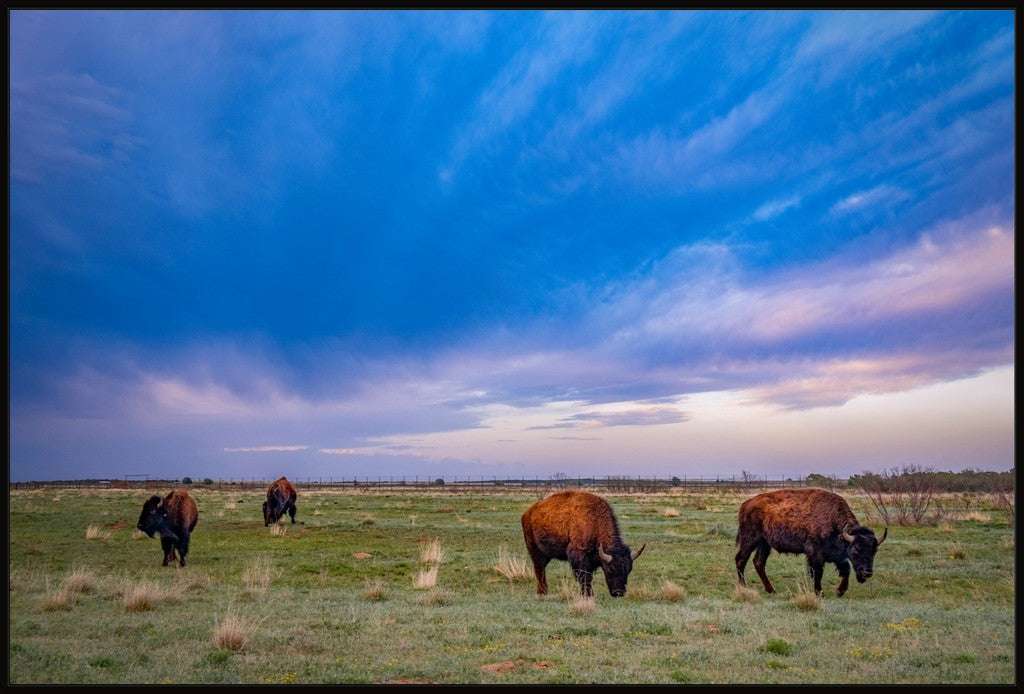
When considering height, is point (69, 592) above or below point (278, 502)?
below

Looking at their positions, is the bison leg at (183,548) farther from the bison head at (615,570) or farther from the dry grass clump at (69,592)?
the bison head at (615,570)

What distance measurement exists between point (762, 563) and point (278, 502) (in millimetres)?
25742

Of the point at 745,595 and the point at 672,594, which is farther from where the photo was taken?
the point at 745,595

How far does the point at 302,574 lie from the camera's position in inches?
767

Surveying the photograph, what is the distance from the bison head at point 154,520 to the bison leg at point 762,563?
18.5 m

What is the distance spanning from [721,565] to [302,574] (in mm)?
13350

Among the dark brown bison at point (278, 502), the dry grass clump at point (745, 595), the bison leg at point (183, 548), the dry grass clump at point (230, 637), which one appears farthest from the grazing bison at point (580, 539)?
the dark brown bison at point (278, 502)

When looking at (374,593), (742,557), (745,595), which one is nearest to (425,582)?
(374,593)

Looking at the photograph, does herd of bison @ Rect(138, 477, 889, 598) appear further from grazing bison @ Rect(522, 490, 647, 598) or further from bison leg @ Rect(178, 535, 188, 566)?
bison leg @ Rect(178, 535, 188, 566)

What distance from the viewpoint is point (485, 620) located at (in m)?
12.7

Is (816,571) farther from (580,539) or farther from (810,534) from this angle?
(580,539)

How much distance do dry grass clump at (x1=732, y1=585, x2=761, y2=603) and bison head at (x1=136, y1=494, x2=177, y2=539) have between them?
58.7ft

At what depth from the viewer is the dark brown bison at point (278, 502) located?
33500 millimetres

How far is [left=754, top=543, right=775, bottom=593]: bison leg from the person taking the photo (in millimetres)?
16250
